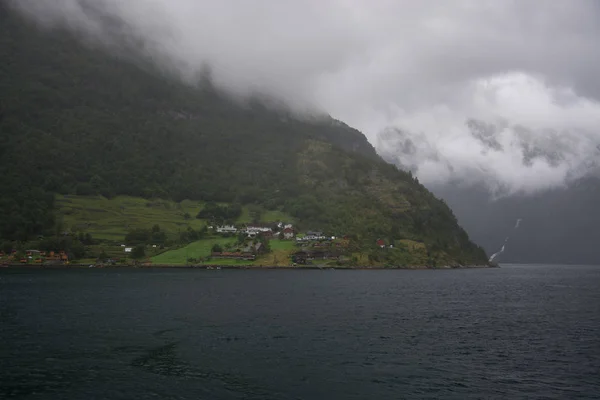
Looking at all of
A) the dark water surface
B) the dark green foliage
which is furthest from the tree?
the dark water surface

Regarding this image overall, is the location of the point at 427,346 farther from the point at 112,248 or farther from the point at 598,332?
the point at 112,248

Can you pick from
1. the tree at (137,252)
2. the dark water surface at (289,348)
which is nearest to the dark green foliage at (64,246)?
the tree at (137,252)

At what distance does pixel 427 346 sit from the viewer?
178 feet

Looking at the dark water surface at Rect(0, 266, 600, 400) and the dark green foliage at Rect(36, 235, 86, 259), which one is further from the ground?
the dark green foliage at Rect(36, 235, 86, 259)

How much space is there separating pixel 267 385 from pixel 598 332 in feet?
169

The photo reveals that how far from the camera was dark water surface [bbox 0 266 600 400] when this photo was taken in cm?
Result: 3775

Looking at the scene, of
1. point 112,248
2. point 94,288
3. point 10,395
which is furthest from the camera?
point 112,248

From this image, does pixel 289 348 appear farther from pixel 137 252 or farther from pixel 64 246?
pixel 64 246

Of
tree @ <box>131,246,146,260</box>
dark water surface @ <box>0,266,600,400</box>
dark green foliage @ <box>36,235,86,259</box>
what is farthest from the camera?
tree @ <box>131,246,146,260</box>

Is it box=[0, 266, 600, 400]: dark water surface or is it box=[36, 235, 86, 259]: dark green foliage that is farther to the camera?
box=[36, 235, 86, 259]: dark green foliage

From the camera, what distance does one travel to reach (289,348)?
169 feet

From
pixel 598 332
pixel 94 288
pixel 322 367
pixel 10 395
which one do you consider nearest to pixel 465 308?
pixel 598 332

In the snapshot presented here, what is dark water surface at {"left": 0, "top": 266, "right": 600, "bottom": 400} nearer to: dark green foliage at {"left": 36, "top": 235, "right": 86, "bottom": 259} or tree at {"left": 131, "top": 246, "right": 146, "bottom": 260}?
tree at {"left": 131, "top": 246, "right": 146, "bottom": 260}

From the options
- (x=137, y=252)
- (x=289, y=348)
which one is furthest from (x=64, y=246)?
(x=289, y=348)
